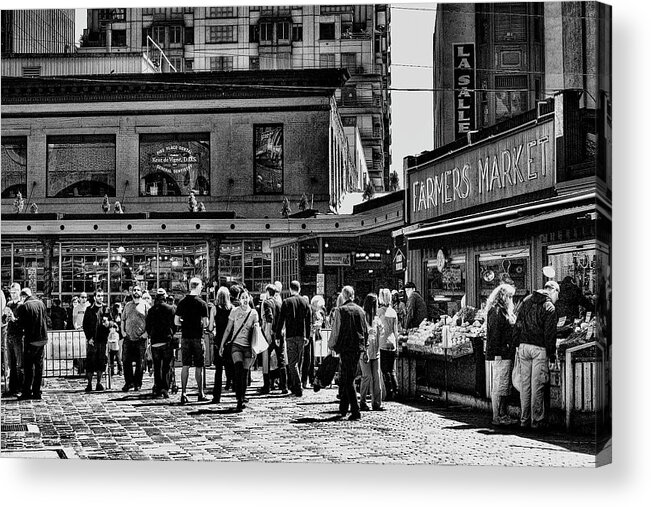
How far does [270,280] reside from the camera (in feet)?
33.2

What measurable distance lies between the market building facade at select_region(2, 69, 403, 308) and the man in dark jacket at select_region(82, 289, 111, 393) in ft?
0.62

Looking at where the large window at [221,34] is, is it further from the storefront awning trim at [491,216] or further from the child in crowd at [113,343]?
Answer: the child in crowd at [113,343]

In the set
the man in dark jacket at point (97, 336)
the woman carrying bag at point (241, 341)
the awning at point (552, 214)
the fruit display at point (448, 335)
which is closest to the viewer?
the awning at point (552, 214)

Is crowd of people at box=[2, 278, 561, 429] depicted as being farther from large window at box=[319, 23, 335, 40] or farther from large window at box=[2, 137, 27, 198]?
large window at box=[319, 23, 335, 40]

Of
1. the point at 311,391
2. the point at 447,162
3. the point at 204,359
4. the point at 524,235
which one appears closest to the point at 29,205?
the point at 204,359

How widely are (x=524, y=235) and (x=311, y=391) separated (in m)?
2.70

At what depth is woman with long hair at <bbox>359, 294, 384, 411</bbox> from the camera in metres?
9.82

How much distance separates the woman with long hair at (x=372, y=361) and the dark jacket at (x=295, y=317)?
0.62 metres

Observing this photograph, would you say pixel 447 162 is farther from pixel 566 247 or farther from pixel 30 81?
pixel 30 81

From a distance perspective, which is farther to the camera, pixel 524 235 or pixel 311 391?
pixel 311 391

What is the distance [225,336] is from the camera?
33.4ft

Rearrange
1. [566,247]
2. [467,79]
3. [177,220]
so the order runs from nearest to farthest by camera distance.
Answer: [566,247] → [467,79] → [177,220]

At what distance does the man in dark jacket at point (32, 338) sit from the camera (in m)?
10.3

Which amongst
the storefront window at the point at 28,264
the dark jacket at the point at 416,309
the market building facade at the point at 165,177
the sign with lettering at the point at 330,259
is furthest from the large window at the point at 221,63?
the dark jacket at the point at 416,309
